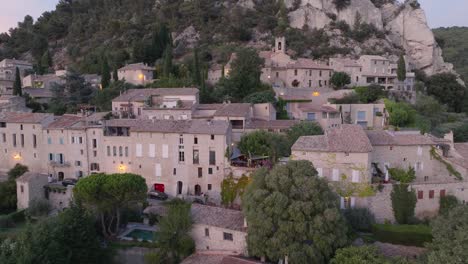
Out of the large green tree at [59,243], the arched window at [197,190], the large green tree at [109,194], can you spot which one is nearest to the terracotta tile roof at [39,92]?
the large green tree at [109,194]

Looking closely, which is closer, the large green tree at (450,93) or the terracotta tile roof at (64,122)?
the terracotta tile roof at (64,122)

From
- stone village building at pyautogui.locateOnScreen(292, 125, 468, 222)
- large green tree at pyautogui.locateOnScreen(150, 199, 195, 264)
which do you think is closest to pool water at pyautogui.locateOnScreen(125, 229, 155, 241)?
large green tree at pyautogui.locateOnScreen(150, 199, 195, 264)

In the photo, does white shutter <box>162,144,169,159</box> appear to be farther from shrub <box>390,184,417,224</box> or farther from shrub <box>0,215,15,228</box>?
shrub <box>390,184,417,224</box>

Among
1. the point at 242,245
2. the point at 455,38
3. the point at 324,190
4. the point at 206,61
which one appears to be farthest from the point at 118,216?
the point at 455,38

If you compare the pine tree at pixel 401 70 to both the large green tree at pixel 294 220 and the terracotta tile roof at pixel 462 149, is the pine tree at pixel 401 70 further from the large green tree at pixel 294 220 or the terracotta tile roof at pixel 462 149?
the large green tree at pixel 294 220

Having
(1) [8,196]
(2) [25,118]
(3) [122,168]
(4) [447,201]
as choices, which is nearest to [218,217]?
(3) [122,168]

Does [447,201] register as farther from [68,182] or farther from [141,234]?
[68,182]
